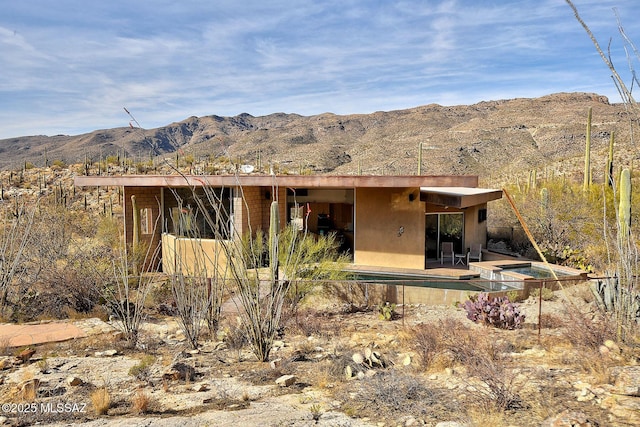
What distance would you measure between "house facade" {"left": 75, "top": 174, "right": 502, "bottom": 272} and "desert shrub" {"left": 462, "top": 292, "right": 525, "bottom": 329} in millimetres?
3911

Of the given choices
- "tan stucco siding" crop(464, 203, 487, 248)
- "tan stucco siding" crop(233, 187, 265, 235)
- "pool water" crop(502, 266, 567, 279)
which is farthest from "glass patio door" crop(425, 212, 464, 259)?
"tan stucco siding" crop(233, 187, 265, 235)

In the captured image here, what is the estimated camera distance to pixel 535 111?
260 ft

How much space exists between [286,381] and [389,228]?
989cm

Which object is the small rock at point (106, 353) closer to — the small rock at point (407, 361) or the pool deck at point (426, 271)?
the small rock at point (407, 361)

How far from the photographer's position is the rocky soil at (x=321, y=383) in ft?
21.1

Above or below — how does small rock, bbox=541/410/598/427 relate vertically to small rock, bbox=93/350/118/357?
above

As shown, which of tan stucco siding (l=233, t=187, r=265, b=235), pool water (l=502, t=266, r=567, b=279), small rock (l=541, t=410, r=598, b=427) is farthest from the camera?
tan stucco siding (l=233, t=187, r=265, b=235)

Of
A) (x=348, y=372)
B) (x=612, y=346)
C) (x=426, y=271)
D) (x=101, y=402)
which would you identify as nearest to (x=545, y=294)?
(x=426, y=271)

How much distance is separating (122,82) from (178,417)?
8794 mm

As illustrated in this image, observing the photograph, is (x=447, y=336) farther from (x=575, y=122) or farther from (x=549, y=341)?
(x=575, y=122)

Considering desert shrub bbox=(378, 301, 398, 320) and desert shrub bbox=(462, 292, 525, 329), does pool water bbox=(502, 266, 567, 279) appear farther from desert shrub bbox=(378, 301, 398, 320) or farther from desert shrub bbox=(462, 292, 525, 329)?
desert shrub bbox=(378, 301, 398, 320)

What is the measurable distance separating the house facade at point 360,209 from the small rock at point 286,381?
7.38m

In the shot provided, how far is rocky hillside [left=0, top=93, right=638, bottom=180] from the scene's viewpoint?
5591 cm

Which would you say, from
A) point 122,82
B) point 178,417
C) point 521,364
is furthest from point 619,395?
point 122,82
